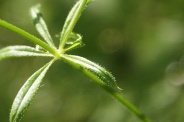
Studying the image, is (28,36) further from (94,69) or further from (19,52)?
(94,69)

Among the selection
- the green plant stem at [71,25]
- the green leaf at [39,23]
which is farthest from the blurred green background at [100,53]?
the green plant stem at [71,25]

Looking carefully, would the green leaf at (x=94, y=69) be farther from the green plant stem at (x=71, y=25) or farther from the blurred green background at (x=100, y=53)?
the blurred green background at (x=100, y=53)

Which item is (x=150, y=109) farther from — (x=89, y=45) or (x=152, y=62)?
(x=89, y=45)

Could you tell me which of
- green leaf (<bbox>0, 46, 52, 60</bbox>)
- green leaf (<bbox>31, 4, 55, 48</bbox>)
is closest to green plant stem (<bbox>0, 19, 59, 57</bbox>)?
green leaf (<bbox>0, 46, 52, 60</bbox>)

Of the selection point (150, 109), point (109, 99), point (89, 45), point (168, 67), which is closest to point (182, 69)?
point (168, 67)

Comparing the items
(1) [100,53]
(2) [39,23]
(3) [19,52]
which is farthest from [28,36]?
(1) [100,53]

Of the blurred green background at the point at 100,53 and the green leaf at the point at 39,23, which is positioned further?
the blurred green background at the point at 100,53
